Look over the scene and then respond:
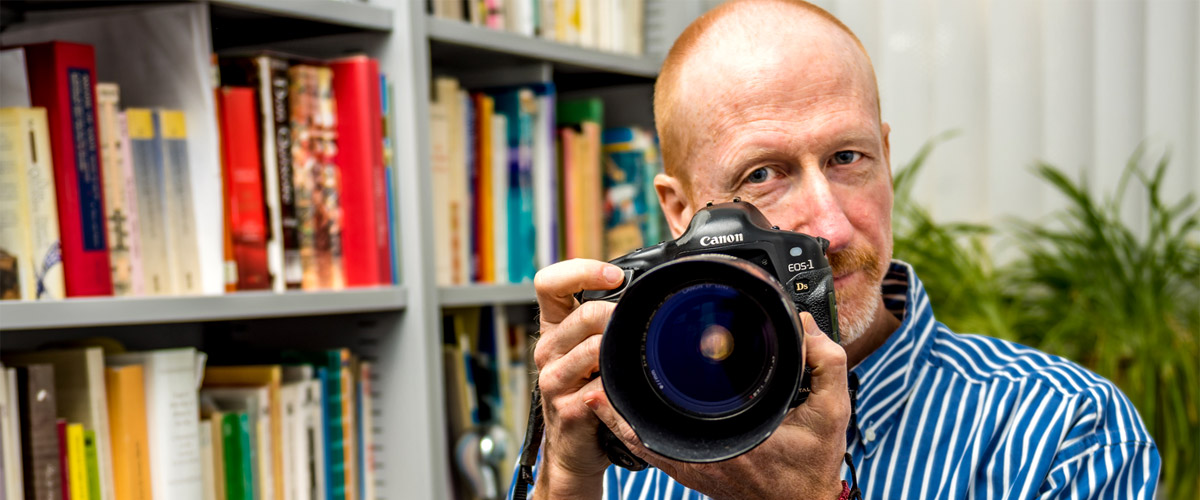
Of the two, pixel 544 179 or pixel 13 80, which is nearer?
pixel 13 80

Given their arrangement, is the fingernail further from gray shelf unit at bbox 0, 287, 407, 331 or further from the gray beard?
gray shelf unit at bbox 0, 287, 407, 331

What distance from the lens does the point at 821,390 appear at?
71 centimetres

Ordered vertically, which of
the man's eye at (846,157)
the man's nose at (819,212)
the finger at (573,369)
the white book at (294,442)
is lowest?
the white book at (294,442)

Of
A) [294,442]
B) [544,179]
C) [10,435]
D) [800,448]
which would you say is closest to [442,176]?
[544,179]

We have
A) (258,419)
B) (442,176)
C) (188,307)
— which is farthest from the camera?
(442,176)

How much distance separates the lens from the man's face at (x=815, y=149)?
900mm

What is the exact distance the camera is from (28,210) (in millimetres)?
1060

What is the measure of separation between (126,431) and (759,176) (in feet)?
2.38

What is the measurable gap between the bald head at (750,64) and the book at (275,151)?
0.51 m

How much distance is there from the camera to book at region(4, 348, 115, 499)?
109 cm

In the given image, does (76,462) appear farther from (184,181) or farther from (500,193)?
(500,193)

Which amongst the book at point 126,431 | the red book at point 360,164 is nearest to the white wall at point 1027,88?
the red book at point 360,164

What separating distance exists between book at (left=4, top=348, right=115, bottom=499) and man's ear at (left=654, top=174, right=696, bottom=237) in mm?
621

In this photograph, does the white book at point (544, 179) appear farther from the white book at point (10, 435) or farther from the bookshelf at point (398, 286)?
the white book at point (10, 435)
